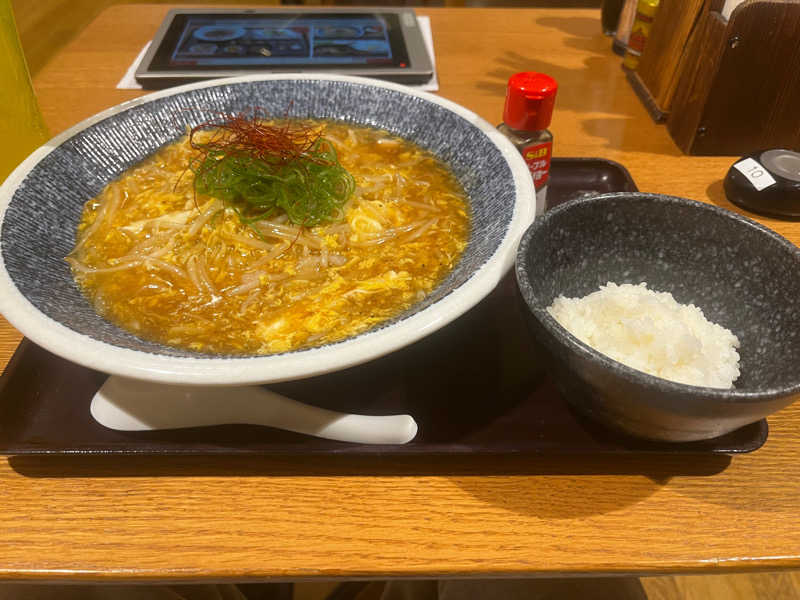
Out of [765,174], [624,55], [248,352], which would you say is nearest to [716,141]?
[765,174]

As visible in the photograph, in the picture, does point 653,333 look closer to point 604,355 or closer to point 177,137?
point 604,355

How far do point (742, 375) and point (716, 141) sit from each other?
1071 millimetres

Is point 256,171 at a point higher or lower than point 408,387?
higher

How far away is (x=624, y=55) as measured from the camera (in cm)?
239

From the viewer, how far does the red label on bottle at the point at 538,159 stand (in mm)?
1389

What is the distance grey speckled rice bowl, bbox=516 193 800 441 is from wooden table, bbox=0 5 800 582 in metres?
0.13

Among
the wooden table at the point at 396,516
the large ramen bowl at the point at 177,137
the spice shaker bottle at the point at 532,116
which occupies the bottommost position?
the wooden table at the point at 396,516

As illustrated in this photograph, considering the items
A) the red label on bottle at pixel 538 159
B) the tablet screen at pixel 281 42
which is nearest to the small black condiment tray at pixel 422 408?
the red label on bottle at pixel 538 159

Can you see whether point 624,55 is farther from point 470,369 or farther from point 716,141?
point 470,369

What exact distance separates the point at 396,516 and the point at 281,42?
6.46 feet

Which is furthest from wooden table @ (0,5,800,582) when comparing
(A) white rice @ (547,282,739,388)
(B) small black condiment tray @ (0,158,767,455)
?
(A) white rice @ (547,282,739,388)

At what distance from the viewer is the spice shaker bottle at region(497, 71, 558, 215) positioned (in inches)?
49.4

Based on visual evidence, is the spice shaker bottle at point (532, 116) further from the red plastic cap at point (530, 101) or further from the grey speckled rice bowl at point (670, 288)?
the grey speckled rice bowl at point (670, 288)

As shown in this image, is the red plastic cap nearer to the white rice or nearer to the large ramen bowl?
the large ramen bowl
